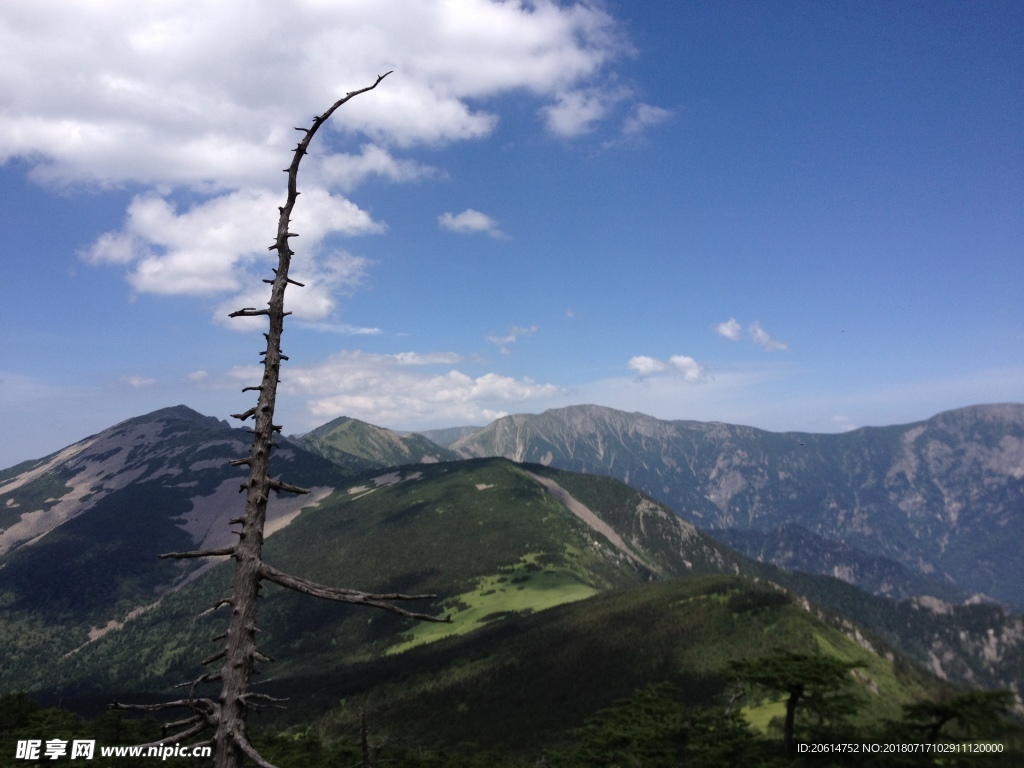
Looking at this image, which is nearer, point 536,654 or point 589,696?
point 589,696

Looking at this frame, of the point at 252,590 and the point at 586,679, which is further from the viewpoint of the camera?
the point at 586,679

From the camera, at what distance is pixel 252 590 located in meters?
9.18

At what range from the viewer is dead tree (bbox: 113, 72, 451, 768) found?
8.62m

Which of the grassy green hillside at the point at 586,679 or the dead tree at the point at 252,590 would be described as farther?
the grassy green hillside at the point at 586,679

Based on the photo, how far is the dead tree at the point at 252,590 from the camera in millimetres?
8625

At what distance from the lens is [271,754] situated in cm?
7300

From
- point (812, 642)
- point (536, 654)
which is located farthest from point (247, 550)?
point (536, 654)

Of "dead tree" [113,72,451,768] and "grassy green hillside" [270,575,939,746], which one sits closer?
"dead tree" [113,72,451,768]

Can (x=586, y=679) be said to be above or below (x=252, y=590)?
below

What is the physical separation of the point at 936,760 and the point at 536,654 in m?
174

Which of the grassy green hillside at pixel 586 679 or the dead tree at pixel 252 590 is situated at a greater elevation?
the dead tree at pixel 252 590

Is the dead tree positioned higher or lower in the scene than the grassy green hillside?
higher

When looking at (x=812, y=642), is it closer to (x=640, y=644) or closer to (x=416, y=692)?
(x=640, y=644)

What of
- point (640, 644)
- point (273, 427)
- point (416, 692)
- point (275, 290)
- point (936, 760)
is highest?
point (275, 290)
